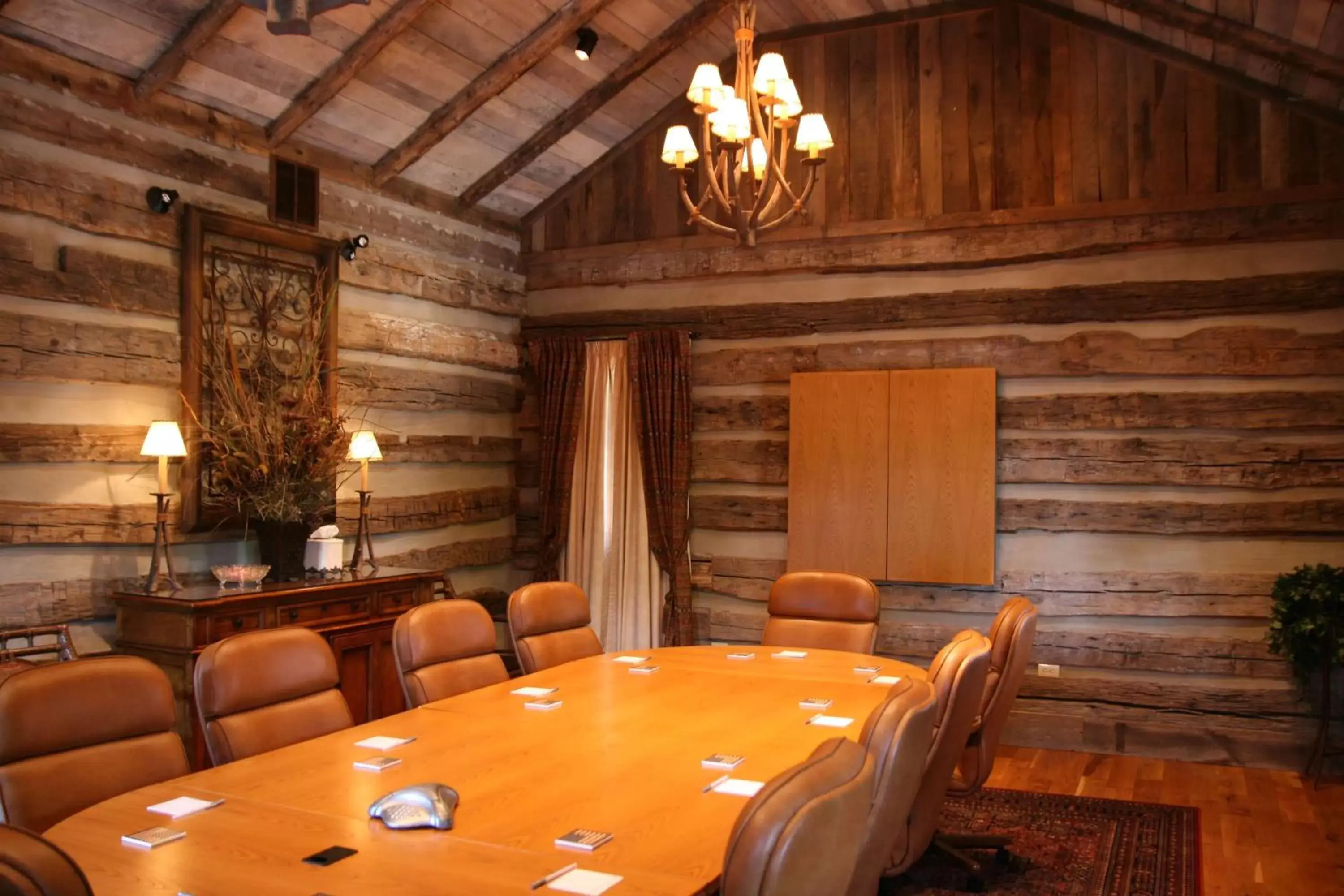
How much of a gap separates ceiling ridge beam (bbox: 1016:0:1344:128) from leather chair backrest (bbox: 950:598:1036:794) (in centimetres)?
340

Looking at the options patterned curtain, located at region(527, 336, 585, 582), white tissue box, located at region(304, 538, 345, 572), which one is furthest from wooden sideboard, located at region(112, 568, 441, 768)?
patterned curtain, located at region(527, 336, 585, 582)

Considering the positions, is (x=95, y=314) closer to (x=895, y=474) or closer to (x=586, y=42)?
(x=586, y=42)

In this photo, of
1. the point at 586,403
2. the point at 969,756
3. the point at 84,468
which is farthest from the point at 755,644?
the point at 84,468

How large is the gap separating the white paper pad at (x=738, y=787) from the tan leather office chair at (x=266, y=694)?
1.22 m

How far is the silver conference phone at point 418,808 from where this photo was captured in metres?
2.11

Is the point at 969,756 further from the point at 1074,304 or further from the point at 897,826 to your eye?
the point at 1074,304

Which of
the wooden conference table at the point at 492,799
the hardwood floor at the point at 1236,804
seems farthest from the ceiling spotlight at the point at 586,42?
the hardwood floor at the point at 1236,804

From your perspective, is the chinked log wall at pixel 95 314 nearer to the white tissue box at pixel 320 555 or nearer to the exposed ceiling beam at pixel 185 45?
the exposed ceiling beam at pixel 185 45

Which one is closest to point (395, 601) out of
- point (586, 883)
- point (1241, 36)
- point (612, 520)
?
point (612, 520)

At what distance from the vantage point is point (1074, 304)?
598 centimetres

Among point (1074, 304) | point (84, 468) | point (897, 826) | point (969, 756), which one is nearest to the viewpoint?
point (897, 826)

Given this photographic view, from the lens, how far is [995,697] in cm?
380

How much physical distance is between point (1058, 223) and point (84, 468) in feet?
16.2

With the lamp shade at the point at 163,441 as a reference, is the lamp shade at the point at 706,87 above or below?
above
